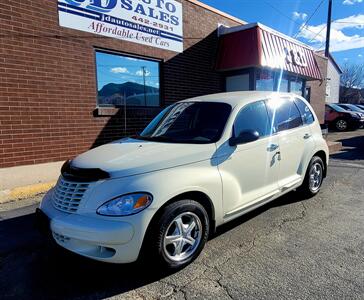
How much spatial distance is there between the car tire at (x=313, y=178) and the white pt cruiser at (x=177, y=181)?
457mm

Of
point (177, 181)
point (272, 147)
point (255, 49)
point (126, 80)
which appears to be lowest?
point (177, 181)

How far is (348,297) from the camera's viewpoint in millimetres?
2688

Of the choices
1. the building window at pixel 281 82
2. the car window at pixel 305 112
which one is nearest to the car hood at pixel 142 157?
the car window at pixel 305 112

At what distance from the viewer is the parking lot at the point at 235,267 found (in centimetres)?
284

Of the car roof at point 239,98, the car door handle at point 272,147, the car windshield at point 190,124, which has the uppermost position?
the car roof at point 239,98

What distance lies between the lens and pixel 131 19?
8445 millimetres

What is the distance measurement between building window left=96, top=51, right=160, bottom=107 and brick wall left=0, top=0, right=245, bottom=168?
0.84 ft

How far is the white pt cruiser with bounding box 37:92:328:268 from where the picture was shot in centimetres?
285

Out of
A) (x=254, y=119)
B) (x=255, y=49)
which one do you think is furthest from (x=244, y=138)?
(x=255, y=49)

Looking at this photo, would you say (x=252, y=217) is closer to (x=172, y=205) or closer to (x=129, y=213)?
(x=172, y=205)

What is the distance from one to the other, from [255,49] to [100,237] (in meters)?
8.68

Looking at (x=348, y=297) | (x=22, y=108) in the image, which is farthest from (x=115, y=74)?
(x=348, y=297)

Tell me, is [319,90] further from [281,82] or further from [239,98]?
[239,98]

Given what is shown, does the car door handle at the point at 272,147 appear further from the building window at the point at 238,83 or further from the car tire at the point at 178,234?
the building window at the point at 238,83
